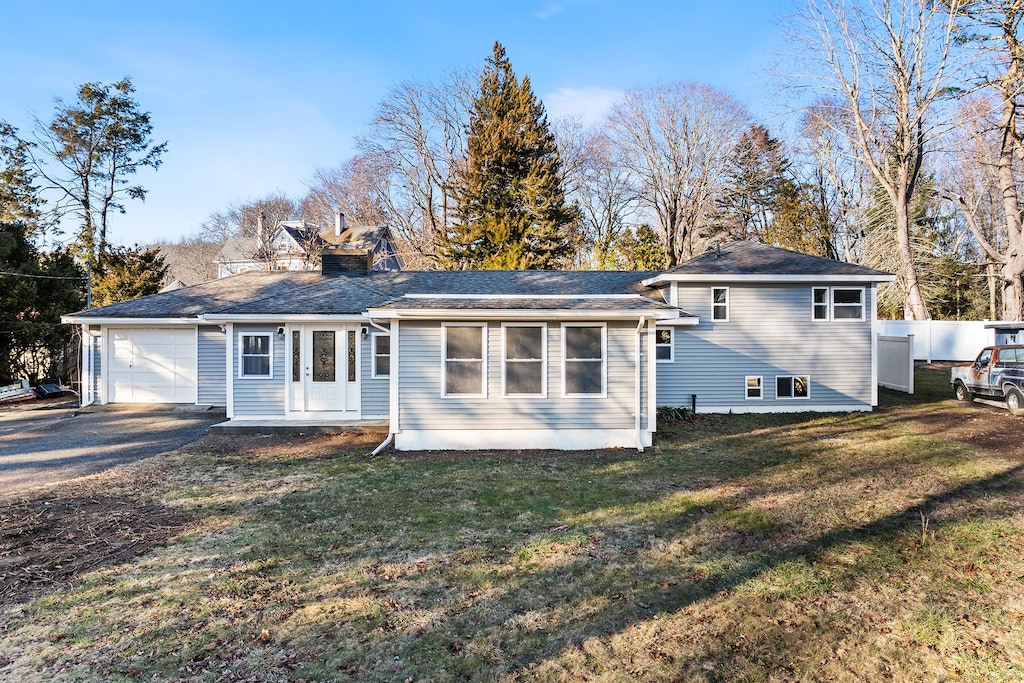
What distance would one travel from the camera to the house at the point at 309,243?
2816 cm

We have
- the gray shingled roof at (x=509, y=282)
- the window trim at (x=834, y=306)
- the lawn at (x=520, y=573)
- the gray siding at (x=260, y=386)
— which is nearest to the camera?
the lawn at (x=520, y=573)

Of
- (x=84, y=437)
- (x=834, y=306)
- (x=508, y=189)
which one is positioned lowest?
(x=84, y=437)

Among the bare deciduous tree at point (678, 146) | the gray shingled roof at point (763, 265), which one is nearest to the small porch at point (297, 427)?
the gray shingled roof at point (763, 265)

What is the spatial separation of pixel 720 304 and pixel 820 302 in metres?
2.57

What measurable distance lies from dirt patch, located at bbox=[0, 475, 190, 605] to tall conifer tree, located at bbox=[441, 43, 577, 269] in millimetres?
19135

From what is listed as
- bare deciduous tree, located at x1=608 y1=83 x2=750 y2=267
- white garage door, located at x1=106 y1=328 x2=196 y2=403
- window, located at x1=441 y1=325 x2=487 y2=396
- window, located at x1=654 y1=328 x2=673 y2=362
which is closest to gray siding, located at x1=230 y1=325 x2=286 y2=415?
white garage door, located at x1=106 y1=328 x2=196 y2=403

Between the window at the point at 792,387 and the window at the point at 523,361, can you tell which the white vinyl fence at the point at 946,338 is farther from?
the window at the point at 523,361

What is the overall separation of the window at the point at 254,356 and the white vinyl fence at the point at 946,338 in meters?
25.1

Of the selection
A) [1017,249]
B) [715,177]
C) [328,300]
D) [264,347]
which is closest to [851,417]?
[1017,249]

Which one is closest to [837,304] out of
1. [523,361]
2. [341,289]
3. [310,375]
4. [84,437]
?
[523,361]

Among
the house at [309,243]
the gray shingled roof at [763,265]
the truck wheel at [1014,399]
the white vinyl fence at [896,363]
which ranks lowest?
the truck wheel at [1014,399]

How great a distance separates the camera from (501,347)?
969 cm

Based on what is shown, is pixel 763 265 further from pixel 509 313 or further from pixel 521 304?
pixel 509 313

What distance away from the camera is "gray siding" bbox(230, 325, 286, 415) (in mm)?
12156
